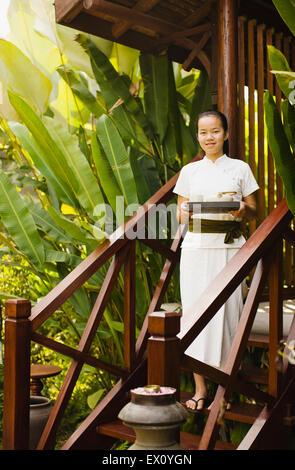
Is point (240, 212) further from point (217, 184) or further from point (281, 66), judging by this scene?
point (281, 66)

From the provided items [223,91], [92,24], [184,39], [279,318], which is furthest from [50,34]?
[279,318]

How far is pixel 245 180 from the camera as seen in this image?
3.00 m

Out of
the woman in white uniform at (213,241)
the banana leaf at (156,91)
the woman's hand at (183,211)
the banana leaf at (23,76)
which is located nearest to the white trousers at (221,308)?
the woman in white uniform at (213,241)

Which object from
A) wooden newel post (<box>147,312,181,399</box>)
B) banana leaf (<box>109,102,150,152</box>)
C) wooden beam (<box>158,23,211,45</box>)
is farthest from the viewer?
banana leaf (<box>109,102,150,152</box>)

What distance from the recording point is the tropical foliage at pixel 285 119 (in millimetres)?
2436

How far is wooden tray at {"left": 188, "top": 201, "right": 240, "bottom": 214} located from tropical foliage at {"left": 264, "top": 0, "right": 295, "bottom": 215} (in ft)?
1.02

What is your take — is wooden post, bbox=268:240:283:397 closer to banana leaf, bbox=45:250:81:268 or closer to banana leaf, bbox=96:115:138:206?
banana leaf, bbox=96:115:138:206

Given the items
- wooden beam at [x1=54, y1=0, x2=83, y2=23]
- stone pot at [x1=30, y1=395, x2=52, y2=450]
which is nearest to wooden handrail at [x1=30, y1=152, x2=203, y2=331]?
stone pot at [x1=30, y1=395, x2=52, y2=450]

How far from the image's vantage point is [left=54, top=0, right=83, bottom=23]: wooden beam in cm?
384

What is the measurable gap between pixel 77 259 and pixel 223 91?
145 centimetres

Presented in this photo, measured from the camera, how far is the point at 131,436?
277 cm

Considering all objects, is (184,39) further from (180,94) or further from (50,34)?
(50,34)

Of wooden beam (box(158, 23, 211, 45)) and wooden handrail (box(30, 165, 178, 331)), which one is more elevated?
wooden beam (box(158, 23, 211, 45))
